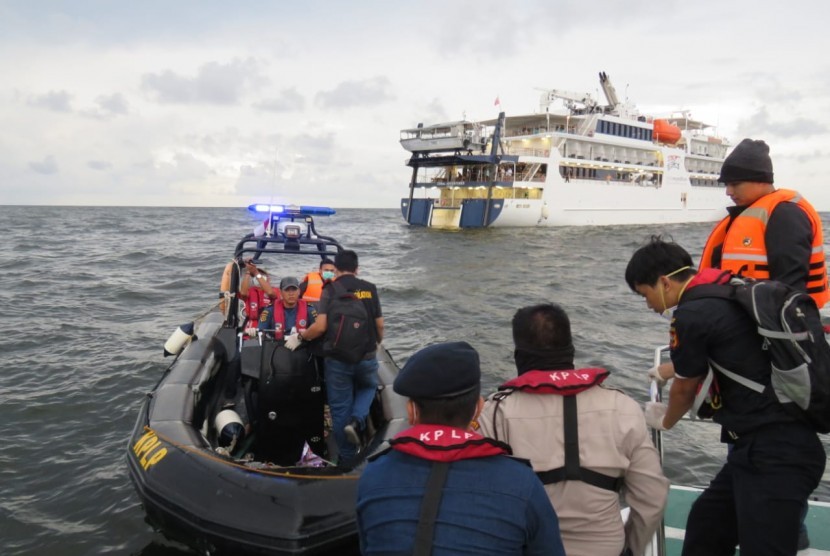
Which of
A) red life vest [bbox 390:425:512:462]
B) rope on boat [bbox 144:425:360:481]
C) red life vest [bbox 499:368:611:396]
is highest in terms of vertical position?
red life vest [bbox 499:368:611:396]

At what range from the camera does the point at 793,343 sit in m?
1.81

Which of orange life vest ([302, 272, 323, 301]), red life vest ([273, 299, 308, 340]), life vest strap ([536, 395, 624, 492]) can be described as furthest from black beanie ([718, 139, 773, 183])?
orange life vest ([302, 272, 323, 301])

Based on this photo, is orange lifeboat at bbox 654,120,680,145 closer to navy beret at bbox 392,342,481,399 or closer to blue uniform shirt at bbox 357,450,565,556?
navy beret at bbox 392,342,481,399

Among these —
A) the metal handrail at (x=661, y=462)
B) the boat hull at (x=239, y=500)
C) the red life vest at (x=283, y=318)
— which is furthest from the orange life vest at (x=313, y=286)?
the metal handrail at (x=661, y=462)

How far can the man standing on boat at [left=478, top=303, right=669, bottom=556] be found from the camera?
1.79 meters

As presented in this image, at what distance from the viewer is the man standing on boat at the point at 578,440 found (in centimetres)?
179

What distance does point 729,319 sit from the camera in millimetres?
1884

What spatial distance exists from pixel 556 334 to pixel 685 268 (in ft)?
1.87

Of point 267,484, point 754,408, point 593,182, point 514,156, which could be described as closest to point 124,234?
point 514,156

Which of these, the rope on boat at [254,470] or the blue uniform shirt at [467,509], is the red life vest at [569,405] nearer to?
the blue uniform shirt at [467,509]

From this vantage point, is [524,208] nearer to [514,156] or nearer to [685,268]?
[514,156]

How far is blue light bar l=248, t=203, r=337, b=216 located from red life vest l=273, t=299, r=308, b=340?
1290 millimetres

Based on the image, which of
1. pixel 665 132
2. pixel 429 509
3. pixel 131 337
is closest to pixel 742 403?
pixel 429 509

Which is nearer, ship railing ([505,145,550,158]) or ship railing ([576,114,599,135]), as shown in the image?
ship railing ([505,145,550,158])
